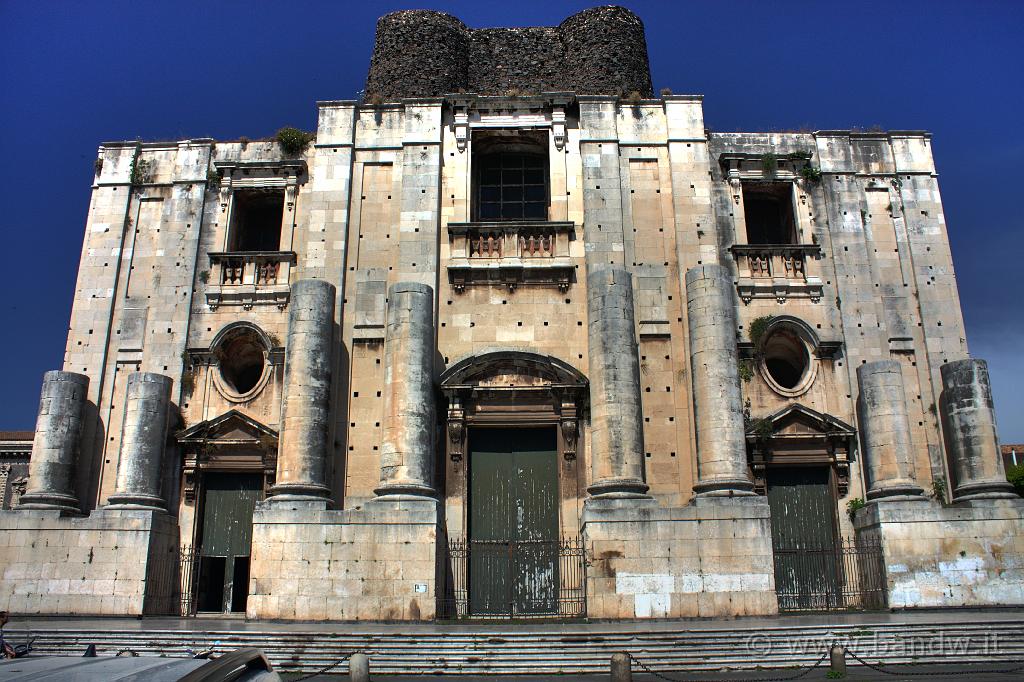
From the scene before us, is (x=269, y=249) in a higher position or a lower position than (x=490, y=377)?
higher

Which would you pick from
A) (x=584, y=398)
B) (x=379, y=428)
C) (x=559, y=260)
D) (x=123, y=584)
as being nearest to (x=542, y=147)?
(x=559, y=260)

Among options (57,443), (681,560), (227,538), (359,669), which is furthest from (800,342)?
(57,443)

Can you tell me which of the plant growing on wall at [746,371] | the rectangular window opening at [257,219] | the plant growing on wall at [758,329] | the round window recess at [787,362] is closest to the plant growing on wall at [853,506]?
the round window recess at [787,362]

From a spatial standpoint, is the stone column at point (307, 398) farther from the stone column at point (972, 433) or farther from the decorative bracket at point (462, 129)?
the stone column at point (972, 433)

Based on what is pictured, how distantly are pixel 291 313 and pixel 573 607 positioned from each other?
893 cm

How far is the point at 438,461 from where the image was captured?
1908cm

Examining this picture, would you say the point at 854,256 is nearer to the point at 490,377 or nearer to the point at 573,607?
the point at 490,377

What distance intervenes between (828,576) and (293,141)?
662 inches

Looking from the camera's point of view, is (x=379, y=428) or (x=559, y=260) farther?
(x=559, y=260)

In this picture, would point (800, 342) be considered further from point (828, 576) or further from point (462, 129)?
point (462, 129)

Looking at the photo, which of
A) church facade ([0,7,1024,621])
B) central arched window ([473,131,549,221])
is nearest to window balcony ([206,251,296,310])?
church facade ([0,7,1024,621])

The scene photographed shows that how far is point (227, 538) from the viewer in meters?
19.4

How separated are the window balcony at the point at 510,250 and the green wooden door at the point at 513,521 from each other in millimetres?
3744

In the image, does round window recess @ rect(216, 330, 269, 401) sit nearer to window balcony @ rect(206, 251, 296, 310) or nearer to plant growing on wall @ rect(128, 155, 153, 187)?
window balcony @ rect(206, 251, 296, 310)
